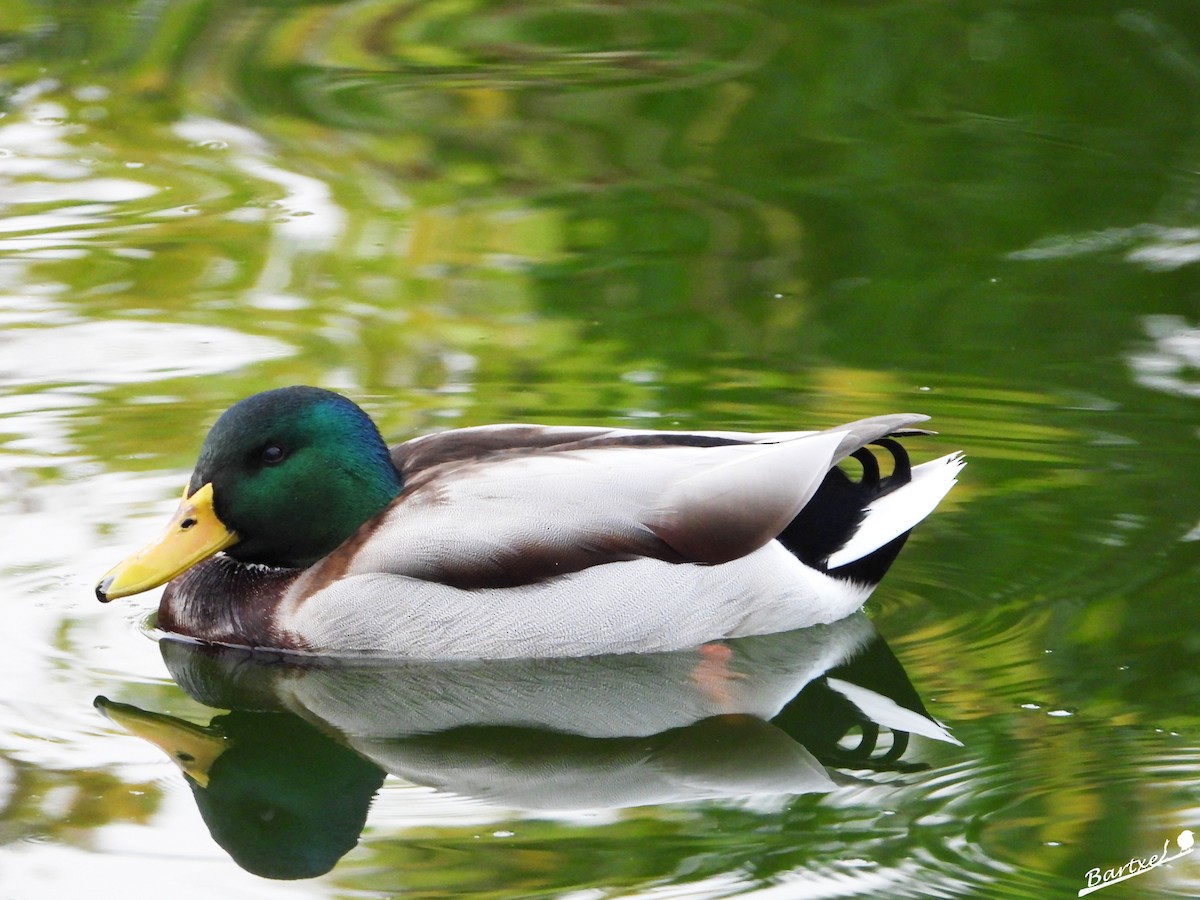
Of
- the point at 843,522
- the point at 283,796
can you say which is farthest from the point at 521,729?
the point at 843,522

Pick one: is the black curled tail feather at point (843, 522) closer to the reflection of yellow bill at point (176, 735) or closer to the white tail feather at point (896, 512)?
the white tail feather at point (896, 512)

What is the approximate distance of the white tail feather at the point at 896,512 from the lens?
6.71m

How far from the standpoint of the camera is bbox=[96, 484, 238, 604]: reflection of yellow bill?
6.35 metres

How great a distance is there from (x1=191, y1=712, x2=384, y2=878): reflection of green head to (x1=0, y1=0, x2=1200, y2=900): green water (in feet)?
0.13

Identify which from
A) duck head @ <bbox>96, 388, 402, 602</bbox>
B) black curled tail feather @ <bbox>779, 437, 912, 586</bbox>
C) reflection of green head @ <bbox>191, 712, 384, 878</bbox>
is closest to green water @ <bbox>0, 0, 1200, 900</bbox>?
reflection of green head @ <bbox>191, 712, 384, 878</bbox>

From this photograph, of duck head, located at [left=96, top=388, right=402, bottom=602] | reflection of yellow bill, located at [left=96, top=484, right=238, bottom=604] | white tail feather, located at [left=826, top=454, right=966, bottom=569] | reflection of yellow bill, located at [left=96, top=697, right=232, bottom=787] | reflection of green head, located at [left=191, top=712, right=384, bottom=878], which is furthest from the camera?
white tail feather, located at [left=826, top=454, right=966, bottom=569]

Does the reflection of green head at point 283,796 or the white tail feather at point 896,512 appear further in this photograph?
the white tail feather at point 896,512

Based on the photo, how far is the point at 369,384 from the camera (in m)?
8.82

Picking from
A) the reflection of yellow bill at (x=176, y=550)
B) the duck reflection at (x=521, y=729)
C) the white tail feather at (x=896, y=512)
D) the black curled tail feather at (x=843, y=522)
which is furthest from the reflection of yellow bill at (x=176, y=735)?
the white tail feather at (x=896, y=512)

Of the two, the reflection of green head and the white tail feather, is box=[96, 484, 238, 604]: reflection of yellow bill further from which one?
the white tail feather

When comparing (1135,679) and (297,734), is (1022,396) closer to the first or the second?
(1135,679)

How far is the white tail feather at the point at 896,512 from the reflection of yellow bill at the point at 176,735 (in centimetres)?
211

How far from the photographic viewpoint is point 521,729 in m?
6.19

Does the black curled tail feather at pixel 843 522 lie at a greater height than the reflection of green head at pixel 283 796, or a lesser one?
greater
